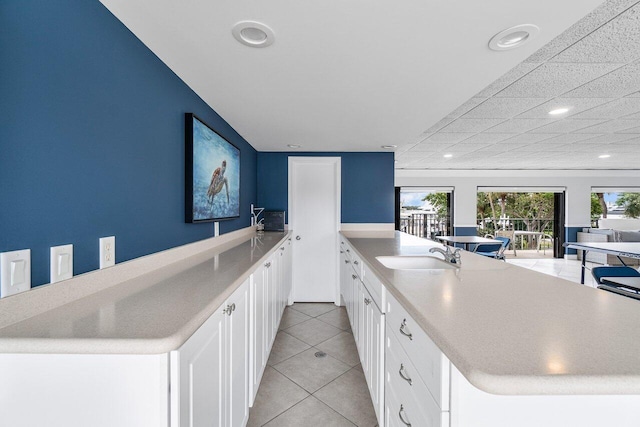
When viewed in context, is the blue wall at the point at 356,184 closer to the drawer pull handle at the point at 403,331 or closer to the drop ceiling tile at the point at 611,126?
the drop ceiling tile at the point at 611,126

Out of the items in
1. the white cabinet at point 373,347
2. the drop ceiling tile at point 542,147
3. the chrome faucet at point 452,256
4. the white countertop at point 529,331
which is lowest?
the white cabinet at point 373,347

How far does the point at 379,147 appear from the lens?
386 centimetres

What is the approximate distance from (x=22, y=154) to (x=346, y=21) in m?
1.29

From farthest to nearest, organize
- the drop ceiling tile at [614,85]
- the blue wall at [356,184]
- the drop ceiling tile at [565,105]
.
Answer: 1. the blue wall at [356,184]
2. the drop ceiling tile at [565,105]
3. the drop ceiling tile at [614,85]

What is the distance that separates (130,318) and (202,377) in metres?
0.31

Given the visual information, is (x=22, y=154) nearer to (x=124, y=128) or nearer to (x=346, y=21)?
(x=124, y=128)

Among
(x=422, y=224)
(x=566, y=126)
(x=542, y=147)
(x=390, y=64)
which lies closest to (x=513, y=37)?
(x=390, y=64)

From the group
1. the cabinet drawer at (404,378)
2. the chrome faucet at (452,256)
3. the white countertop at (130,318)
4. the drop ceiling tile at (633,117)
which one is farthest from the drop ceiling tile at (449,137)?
the white countertop at (130,318)

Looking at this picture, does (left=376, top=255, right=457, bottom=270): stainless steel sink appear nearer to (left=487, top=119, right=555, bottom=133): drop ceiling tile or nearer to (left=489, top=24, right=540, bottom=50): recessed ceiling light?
(left=489, top=24, right=540, bottom=50): recessed ceiling light

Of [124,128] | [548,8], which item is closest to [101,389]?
[124,128]

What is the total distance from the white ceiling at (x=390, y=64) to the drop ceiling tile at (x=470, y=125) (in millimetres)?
37

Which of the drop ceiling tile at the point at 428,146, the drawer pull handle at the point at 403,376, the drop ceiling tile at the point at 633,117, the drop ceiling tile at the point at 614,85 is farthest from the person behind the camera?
the drop ceiling tile at the point at 428,146

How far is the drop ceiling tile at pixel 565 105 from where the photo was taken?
111 inches

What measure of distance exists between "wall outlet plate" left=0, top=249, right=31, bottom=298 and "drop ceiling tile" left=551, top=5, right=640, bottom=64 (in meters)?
2.84
